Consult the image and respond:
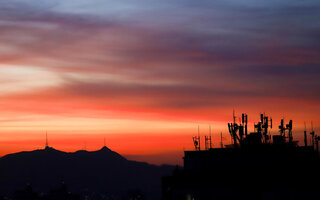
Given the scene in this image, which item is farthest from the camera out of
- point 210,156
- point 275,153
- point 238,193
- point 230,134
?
point 230,134

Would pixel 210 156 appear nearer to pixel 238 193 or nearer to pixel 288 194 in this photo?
pixel 238 193

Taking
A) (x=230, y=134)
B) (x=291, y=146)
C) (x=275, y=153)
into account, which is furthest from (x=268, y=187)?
(x=230, y=134)

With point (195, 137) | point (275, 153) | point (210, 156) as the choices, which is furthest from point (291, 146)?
point (195, 137)

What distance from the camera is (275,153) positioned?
14312 cm

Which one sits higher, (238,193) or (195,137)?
(195,137)

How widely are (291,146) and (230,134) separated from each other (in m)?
31.3

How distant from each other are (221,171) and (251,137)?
155ft

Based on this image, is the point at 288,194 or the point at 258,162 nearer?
the point at 288,194

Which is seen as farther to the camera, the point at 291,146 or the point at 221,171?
the point at 291,146

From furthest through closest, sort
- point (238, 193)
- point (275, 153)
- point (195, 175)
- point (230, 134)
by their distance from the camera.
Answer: point (230, 134) → point (275, 153) → point (195, 175) → point (238, 193)

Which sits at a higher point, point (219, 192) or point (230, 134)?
point (230, 134)

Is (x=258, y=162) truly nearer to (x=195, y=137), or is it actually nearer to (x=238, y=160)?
(x=238, y=160)

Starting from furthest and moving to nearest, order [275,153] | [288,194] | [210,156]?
[210,156] < [275,153] < [288,194]

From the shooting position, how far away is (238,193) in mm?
108938
